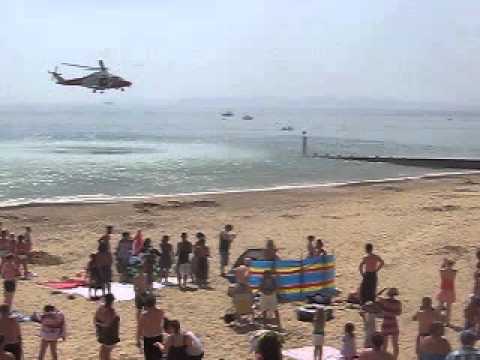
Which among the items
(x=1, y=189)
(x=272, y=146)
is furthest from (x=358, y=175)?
(x=272, y=146)

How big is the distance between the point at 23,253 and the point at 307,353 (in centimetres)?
917

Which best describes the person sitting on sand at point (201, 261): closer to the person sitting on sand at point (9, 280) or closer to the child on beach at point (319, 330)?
the person sitting on sand at point (9, 280)

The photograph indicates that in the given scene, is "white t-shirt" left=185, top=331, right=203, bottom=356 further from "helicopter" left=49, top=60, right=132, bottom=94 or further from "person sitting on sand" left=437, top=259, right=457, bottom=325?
"helicopter" left=49, top=60, right=132, bottom=94

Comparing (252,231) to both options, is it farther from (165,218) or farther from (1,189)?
(1,189)

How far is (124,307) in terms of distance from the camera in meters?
13.3

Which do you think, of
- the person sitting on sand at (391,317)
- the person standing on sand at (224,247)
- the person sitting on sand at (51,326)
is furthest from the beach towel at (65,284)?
the person sitting on sand at (391,317)

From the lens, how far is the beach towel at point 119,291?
46.0 feet

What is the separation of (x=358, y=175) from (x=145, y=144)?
152ft

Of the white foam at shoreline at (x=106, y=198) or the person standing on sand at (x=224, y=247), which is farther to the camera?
the white foam at shoreline at (x=106, y=198)

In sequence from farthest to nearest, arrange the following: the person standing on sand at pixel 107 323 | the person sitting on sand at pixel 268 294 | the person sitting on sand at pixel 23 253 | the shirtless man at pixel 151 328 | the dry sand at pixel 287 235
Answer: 1. the person sitting on sand at pixel 23 253
2. the dry sand at pixel 287 235
3. the person sitting on sand at pixel 268 294
4. the person standing on sand at pixel 107 323
5. the shirtless man at pixel 151 328

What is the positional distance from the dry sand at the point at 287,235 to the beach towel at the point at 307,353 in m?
0.38

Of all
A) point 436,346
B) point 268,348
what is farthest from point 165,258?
point 268,348

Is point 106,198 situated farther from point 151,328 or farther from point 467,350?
point 467,350

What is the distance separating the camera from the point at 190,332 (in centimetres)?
805
